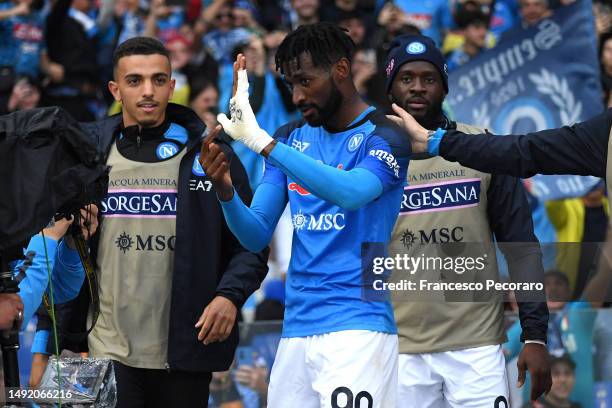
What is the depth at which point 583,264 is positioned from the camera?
6336mm

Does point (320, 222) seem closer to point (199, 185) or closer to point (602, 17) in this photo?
point (199, 185)

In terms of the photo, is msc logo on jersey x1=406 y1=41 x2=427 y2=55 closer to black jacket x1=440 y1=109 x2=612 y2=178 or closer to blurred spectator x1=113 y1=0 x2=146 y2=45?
black jacket x1=440 y1=109 x2=612 y2=178

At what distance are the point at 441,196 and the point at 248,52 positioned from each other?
4652 millimetres

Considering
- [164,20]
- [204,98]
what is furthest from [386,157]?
[164,20]

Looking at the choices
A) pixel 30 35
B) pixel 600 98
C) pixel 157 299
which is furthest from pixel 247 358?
pixel 30 35

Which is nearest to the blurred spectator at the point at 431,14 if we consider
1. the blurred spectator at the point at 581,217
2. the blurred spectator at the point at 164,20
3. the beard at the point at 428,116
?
the blurred spectator at the point at 164,20

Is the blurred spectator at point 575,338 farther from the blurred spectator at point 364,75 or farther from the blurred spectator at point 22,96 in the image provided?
the blurred spectator at point 22,96

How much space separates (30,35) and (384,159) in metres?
6.60

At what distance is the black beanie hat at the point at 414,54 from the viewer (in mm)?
6469

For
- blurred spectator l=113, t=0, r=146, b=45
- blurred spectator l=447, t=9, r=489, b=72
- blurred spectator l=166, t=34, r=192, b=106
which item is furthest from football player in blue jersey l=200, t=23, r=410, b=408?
blurred spectator l=113, t=0, r=146, b=45

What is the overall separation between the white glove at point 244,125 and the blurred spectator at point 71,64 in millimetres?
6222

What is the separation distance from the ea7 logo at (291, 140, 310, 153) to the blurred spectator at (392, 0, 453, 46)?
6.67 metres

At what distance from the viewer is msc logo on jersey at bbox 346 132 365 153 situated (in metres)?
5.44

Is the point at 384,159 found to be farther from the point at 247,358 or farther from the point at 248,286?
the point at 247,358
